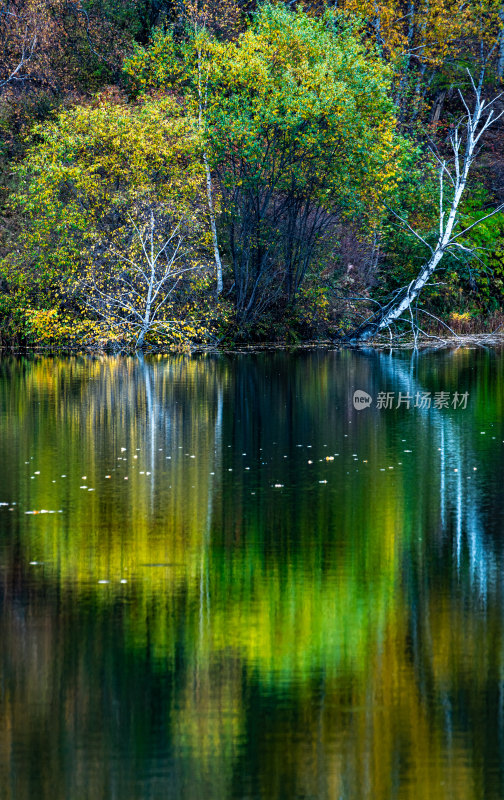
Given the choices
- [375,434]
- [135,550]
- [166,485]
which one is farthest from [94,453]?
[135,550]

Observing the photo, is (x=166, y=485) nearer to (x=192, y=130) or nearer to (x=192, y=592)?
(x=192, y=592)

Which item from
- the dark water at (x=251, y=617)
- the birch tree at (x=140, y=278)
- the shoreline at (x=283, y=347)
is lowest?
the dark water at (x=251, y=617)

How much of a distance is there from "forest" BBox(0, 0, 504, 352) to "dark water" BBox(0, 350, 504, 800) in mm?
17843

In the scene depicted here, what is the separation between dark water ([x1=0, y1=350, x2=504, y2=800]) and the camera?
4.77 meters

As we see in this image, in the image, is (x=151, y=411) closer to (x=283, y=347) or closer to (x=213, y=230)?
(x=213, y=230)

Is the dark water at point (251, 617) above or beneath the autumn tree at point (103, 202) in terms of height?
beneath

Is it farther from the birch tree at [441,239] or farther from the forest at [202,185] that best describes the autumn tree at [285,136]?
the birch tree at [441,239]

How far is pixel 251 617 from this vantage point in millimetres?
6773

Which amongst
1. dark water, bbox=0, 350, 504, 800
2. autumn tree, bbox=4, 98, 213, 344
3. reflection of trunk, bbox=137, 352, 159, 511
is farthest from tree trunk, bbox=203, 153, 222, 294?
dark water, bbox=0, 350, 504, 800

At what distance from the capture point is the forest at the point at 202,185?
105ft

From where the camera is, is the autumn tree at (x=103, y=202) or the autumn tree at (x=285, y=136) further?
the autumn tree at (x=103, y=202)

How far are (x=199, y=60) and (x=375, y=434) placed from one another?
2038cm

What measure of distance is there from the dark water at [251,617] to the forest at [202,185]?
702 inches

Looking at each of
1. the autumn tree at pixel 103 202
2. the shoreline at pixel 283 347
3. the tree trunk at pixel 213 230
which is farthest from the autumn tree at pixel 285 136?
the shoreline at pixel 283 347
